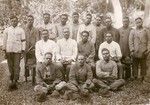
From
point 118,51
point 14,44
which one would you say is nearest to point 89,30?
point 118,51

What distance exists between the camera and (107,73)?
10648 mm

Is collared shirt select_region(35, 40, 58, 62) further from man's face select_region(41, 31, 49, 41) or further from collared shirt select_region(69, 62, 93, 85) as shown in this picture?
collared shirt select_region(69, 62, 93, 85)

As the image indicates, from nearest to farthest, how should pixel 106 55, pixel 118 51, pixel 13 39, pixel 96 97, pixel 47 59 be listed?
pixel 96 97 < pixel 47 59 < pixel 106 55 < pixel 13 39 < pixel 118 51

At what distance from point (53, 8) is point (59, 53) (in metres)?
10.4

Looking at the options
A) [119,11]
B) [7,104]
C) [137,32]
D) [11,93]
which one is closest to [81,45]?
[137,32]

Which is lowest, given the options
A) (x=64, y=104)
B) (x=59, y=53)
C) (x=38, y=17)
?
(x=64, y=104)

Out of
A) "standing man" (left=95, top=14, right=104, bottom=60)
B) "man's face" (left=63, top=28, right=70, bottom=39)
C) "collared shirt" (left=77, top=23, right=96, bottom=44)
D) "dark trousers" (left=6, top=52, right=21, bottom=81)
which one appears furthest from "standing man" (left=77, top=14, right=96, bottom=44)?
"dark trousers" (left=6, top=52, right=21, bottom=81)

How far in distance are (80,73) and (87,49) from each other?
112 cm

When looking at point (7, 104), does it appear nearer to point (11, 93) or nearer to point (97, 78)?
point (11, 93)

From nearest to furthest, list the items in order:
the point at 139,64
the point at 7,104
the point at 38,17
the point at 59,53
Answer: the point at 7,104 → the point at 59,53 → the point at 139,64 → the point at 38,17

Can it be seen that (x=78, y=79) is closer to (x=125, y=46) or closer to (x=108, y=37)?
(x=108, y=37)

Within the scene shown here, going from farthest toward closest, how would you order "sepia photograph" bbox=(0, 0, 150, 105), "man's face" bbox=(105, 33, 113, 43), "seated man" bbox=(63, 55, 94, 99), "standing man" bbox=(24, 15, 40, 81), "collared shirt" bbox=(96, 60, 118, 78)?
"standing man" bbox=(24, 15, 40, 81)
"man's face" bbox=(105, 33, 113, 43)
"collared shirt" bbox=(96, 60, 118, 78)
"seated man" bbox=(63, 55, 94, 99)
"sepia photograph" bbox=(0, 0, 150, 105)

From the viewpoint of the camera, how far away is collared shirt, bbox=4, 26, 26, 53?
10.9 meters

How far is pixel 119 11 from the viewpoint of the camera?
17.2 m
